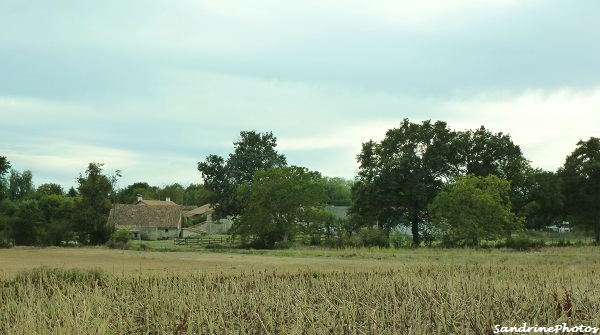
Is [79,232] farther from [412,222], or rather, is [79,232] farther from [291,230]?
[412,222]

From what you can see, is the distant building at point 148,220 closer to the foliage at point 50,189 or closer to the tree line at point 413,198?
the tree line at point 413,198

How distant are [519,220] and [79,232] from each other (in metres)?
51.7

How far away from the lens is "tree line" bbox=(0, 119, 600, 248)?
6794cm

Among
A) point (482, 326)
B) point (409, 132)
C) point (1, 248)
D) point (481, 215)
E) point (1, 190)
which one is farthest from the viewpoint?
point (1, 190)

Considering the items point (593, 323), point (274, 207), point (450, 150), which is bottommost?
point (593, 323)

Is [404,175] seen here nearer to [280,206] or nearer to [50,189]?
[280,206]

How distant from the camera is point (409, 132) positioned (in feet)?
251

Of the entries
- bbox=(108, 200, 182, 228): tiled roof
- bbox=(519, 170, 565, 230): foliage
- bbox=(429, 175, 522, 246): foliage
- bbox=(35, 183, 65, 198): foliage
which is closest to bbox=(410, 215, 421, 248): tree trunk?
bbox=(429, 175, 522, 246): foliage

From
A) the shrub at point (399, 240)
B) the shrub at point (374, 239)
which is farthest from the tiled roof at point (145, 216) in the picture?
the shrub at point (374, 239)

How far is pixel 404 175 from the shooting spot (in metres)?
73.2

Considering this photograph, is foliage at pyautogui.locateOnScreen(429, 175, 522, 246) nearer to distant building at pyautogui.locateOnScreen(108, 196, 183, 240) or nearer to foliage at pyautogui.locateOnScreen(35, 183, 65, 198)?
distant building at pyautogui.locateOnScreen(108, 196, 183, 240)

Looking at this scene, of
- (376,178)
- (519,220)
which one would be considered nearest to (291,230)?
(376,178)

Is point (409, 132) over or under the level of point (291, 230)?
over

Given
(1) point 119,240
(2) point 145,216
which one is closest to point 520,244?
(1) point 119,240
